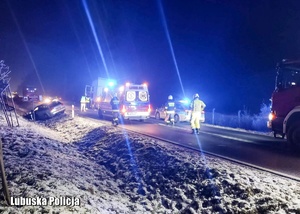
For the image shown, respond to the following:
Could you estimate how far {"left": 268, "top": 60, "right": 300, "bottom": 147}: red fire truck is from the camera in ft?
31.5

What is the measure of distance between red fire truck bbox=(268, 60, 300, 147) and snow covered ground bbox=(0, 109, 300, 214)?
129 inches

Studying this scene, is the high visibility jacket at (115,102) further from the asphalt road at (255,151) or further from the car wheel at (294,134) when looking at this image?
the car wheel at (294,134)

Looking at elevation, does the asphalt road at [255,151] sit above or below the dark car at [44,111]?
below

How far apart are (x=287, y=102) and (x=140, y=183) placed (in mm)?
5950

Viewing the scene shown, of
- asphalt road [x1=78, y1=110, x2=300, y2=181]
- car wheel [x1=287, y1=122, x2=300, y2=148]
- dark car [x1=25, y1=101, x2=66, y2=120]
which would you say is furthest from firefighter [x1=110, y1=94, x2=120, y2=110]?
car wheel [x1=287, y1=122, x2=300, y2=148]

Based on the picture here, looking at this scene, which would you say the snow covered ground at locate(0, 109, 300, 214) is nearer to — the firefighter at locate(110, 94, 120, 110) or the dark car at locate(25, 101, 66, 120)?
the firefighter at locate(110, 94, 120, 110)

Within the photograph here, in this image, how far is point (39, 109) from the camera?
66.8 feet

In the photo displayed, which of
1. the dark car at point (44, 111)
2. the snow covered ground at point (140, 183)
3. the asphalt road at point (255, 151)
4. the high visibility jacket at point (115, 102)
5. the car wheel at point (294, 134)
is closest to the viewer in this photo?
the snow covered ground at point (140, 183)

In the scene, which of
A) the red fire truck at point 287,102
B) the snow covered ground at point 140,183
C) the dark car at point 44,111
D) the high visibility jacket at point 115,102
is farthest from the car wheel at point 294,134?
the dark car at point 44,111

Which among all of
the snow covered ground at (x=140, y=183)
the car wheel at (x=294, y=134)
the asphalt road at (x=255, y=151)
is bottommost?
the snow covered ground at (x=140, y=183)

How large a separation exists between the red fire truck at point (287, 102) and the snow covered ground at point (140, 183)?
3.28 metres

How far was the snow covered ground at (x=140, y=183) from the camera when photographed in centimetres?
506

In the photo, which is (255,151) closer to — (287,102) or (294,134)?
(294,134)

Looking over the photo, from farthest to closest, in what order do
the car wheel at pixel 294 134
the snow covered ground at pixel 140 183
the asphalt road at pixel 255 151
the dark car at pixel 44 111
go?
the dark car at pixel 44 111
the car wheel at pixel 294 134
the asphalt road at pixel 255 151
the snow covered ground at pixel 140 183
